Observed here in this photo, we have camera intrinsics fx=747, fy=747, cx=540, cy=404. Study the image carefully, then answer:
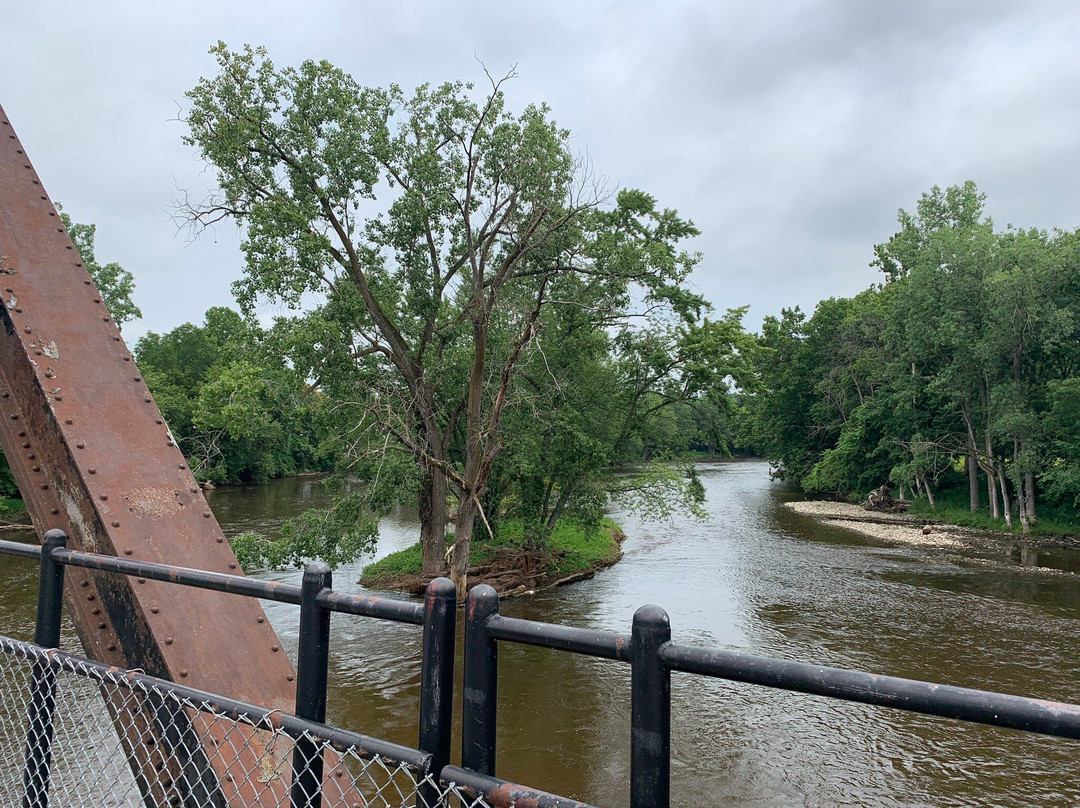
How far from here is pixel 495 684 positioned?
140 centimetres

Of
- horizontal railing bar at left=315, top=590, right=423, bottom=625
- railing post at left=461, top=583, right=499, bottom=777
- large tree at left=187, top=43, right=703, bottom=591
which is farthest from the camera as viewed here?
large tree at left=187, top=43, right=703, bottom=591

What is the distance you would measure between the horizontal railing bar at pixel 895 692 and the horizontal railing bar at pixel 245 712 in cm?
57

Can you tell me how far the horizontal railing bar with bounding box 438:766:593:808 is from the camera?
4.17ft

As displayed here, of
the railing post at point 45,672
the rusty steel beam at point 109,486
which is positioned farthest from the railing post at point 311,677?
the railing post at point 45,672

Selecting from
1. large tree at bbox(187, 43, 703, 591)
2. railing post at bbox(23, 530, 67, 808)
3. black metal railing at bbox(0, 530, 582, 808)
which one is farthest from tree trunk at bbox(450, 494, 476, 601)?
black metal railing at bbox(0, 530, 582, 808)

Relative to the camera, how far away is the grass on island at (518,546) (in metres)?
19.8

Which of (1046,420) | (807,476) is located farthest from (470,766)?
(807,476)

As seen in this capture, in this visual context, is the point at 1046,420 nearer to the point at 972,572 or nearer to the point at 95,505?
the point at 972,572

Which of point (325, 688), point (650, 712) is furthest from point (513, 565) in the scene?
point (650, 712)

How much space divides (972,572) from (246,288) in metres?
19.4

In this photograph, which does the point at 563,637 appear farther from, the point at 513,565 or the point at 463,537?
the point at 513,565

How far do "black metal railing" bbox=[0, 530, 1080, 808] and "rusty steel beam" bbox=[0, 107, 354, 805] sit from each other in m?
0.39

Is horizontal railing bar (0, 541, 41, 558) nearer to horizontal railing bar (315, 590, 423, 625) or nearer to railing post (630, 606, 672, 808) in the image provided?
horizontal railing bar (315, 590, 423, 625)

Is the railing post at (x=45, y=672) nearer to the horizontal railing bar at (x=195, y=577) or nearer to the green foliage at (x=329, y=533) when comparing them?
the horizontal railing bar at (x=195, y=577)
